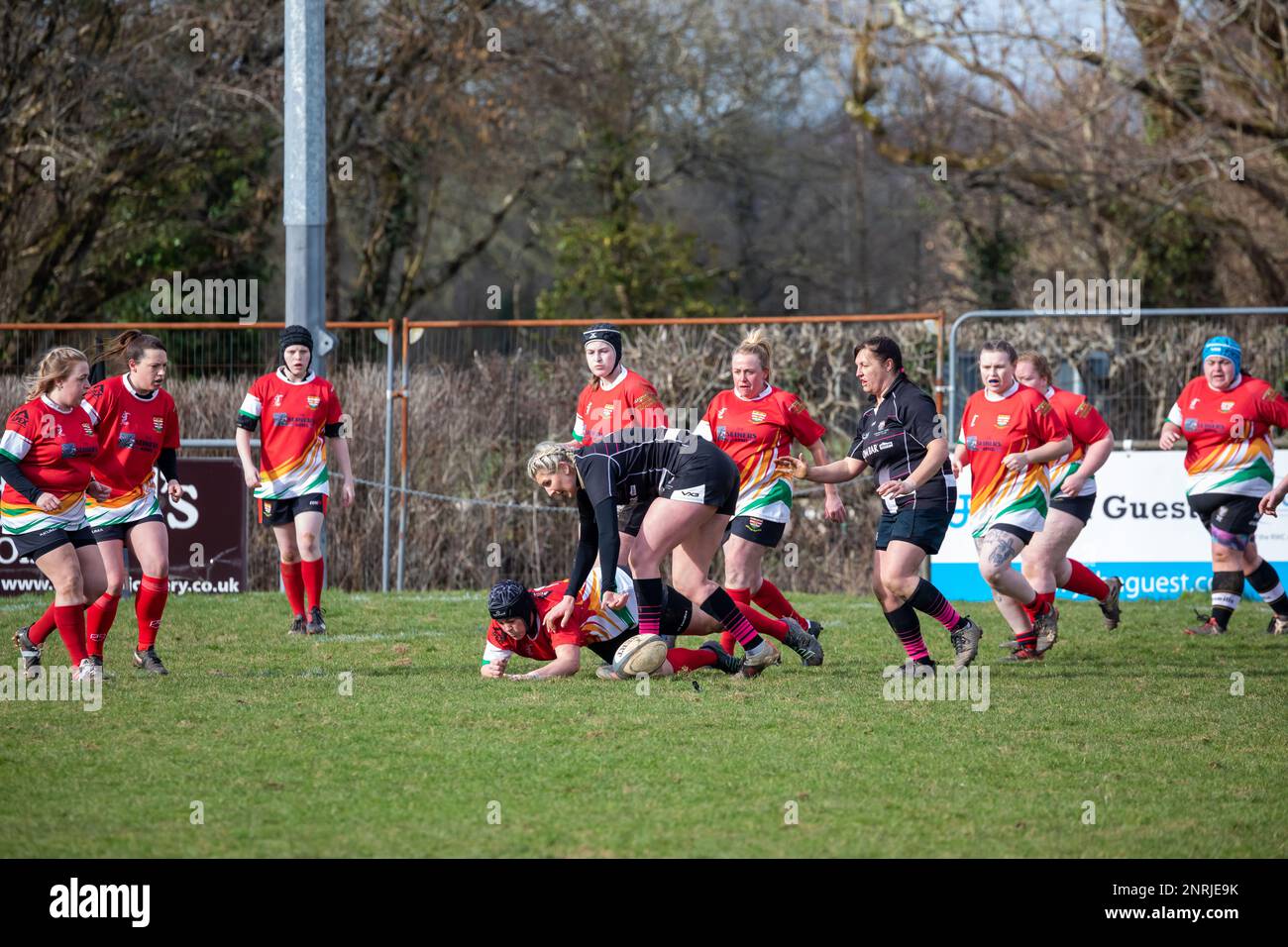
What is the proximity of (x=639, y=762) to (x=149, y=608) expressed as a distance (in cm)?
399

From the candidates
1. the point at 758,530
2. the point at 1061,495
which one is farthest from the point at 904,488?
the point at 1061,495

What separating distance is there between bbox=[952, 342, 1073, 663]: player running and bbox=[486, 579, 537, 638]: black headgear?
293 centimetres

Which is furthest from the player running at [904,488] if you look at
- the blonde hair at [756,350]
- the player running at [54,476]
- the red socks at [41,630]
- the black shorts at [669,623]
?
the red socks at [41,630]

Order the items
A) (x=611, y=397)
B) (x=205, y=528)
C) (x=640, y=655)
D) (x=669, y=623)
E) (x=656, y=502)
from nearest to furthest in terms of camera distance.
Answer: (x=656, y=502), (x=640, y=655), (x=669, y=623), (x=611, y=397), (x=205, y=528)

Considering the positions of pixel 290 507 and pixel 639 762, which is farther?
pixel 290 507

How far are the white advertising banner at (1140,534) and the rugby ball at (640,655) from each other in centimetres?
522

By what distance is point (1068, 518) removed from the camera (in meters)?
10.1

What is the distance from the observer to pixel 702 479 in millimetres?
8023

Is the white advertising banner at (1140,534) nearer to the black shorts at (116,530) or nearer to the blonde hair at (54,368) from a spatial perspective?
the black shorts at (116,530)

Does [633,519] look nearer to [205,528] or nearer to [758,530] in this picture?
[758,530]

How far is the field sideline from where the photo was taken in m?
5.18

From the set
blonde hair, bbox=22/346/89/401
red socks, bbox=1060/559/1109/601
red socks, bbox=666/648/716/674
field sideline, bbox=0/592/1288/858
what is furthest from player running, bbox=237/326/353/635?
red socks, bbox=1060/559/1109/601

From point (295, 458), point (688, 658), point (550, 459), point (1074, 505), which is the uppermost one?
point (295, 458)

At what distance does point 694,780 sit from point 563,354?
29.6ft
